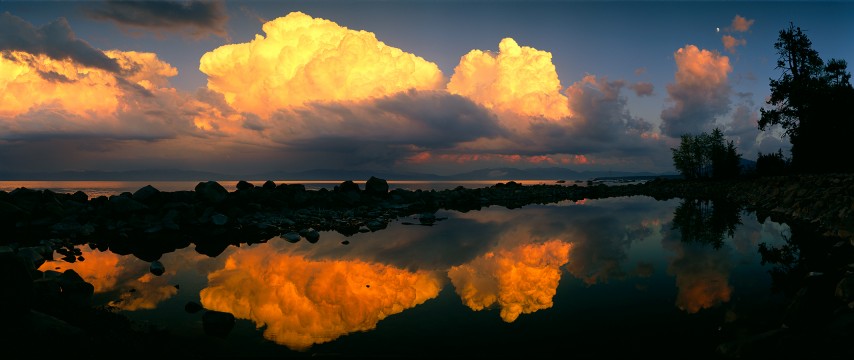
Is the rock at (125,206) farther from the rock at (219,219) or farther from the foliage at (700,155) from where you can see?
the foliage at (700,155)

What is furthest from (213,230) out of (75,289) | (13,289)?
(13,289)

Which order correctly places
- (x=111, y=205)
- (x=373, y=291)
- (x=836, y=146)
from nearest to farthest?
(x=373, y=291), (x=111, y=205), (x=836, y=146)

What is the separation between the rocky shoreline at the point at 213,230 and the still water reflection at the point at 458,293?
80cm

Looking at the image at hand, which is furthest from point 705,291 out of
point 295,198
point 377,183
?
point 377,183

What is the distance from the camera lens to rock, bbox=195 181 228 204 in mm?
26325

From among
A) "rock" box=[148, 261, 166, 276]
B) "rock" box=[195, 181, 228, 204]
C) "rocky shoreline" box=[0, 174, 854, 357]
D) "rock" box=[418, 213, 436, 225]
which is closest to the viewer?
"rocky shoreline" box=[0, 174, 854, 357]

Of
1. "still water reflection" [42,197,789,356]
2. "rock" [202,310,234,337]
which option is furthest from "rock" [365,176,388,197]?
"rock" [202,310,234,337]

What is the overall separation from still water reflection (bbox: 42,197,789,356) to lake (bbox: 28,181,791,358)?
0.04 meters

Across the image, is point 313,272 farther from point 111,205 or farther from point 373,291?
point 111,205

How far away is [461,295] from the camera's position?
30.0 ft

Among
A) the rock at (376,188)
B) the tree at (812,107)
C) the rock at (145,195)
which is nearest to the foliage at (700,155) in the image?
the tree at (812,107)

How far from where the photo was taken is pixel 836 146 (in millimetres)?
37844

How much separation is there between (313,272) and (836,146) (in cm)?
5022

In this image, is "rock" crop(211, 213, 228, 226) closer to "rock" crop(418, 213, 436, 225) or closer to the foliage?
"rock" crop(418, 213, 436, 225)
